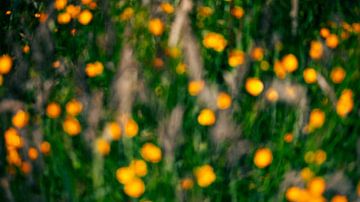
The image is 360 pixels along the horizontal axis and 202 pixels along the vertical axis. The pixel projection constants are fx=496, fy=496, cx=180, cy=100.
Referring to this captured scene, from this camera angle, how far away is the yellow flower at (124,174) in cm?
98

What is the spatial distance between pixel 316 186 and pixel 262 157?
0.40 feet

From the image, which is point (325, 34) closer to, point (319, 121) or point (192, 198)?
point (319, 121)

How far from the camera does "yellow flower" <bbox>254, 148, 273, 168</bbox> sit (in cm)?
103

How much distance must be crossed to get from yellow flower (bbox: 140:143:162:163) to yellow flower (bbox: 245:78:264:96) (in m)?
0.28

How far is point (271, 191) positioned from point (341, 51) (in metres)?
0.38

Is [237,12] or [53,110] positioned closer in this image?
[53,110]

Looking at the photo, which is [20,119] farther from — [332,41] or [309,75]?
[332,41]

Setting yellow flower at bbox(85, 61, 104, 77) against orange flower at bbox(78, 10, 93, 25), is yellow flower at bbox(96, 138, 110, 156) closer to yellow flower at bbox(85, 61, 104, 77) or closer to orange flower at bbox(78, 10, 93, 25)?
yellow flower at bbox(85, 61, 104, 77)

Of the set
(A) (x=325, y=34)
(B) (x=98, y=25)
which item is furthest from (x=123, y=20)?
(A) (x=325, y=34)

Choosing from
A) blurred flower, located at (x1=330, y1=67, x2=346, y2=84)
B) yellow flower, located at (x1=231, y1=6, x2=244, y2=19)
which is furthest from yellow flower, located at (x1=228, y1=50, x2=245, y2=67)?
blurred flower, located at (x1=330, y1=67, x2=346, y2=84)

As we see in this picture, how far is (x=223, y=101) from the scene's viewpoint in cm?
100

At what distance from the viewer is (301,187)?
0.92m

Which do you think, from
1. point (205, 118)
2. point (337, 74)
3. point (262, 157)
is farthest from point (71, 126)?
point (337, 74)

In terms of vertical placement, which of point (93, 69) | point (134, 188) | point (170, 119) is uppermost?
point (93, 69)
